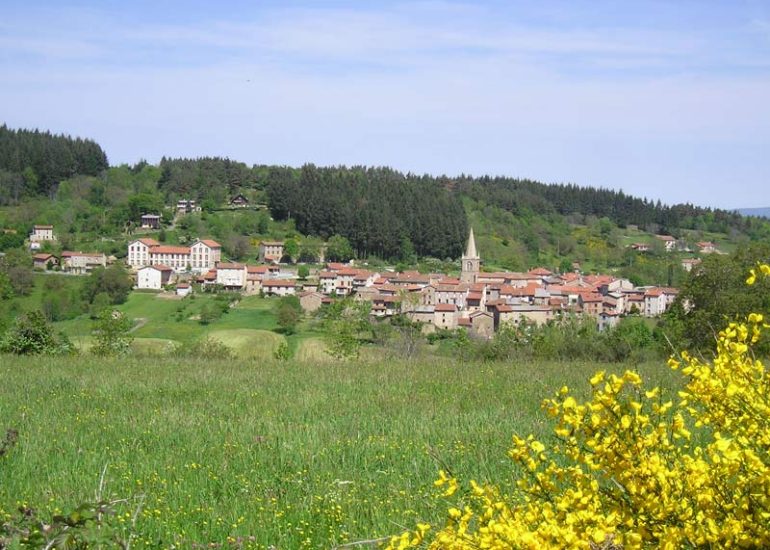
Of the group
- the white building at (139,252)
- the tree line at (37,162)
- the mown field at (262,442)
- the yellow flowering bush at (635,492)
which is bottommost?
the white building at (139,252)

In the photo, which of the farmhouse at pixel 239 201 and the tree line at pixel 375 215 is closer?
the tree line at pixel 375 215

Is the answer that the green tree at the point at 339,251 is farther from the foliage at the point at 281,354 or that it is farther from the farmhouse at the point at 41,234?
the foliage at the point at 281,354

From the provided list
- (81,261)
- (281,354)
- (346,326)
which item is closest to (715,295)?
(281,354)

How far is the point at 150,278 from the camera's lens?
266ft

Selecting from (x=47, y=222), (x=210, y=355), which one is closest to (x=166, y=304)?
(x=47, y=222)

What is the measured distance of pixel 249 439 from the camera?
286 inches

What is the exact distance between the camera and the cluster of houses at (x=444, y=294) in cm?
7331

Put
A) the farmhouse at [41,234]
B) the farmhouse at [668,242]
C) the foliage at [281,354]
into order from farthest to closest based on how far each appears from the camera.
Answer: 1. the farmhouse at [668,242]
2. the farmhouse at [41,234]
3. the foliage at [281,354]

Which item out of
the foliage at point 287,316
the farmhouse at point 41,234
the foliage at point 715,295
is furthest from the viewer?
the farmhouse at point 41,234

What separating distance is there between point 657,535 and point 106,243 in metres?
97.9

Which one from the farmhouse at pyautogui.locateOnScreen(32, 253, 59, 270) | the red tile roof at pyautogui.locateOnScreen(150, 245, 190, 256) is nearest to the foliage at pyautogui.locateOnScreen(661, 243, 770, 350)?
the red tile roof at pyautogui.locateOnScreen(150, 245, 190, 256)

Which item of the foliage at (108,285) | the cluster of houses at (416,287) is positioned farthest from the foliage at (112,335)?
the foliage at (108,285)

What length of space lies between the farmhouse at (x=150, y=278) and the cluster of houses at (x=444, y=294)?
10 centimetres

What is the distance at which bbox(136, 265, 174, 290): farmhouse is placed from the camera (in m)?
80.7
